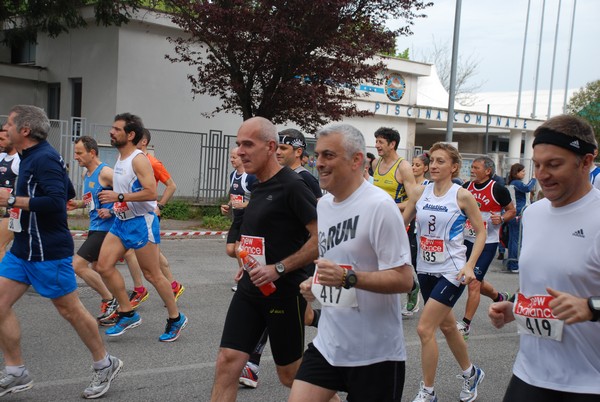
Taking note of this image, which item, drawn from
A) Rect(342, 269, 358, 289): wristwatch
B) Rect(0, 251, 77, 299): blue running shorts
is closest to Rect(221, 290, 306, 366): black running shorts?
Rect(342, 269, 358, 289): wristwatch

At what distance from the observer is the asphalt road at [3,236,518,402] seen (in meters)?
5.39

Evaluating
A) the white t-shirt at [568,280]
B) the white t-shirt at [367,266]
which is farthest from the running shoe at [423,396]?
the white t-shirt at [568,280]

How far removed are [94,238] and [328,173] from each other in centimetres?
469

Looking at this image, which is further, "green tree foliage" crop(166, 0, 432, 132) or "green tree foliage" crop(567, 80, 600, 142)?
"green tree foliage" crop(567, 80, 600, 142)

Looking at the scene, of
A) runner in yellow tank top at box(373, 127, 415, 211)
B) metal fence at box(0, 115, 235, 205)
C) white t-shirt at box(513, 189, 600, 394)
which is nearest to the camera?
white t-shirt at box(513, 189, 600, 394)

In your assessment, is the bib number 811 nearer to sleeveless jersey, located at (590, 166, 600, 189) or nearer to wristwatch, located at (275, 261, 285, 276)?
wristwatch, located at (275, 261, 285, 276)

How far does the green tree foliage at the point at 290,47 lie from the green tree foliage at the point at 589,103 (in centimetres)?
2244

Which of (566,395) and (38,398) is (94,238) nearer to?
(38,398)

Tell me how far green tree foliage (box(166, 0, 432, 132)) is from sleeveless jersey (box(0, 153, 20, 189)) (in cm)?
906

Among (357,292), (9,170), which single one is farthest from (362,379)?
(9,170)

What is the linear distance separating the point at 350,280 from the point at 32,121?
10.1 feet

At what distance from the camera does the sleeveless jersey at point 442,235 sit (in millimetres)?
5574

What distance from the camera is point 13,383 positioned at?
16.2ft

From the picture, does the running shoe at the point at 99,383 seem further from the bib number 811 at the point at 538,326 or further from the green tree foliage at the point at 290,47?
the green tree foliage at the point at 290,47
